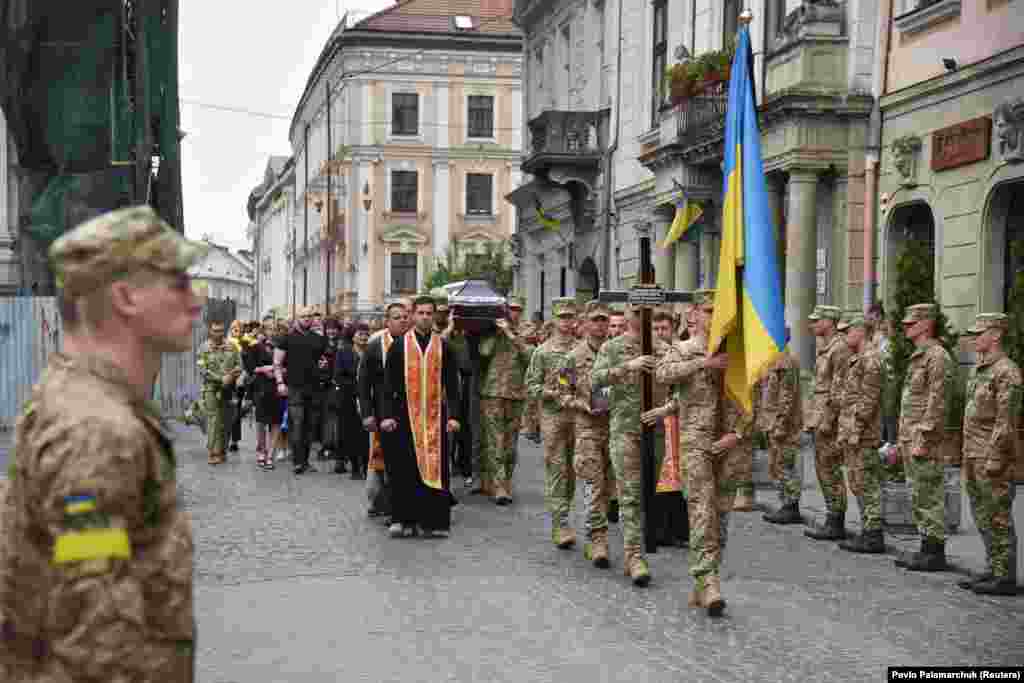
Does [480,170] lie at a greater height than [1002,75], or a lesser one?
greater

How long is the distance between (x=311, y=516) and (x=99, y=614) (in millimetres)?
10027

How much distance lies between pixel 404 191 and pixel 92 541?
61.7 m

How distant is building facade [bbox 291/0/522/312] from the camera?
62625mm

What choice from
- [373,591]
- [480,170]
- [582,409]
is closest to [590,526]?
[582,409]

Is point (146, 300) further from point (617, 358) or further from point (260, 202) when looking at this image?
point (260, 202)

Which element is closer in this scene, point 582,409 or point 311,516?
point 582,409

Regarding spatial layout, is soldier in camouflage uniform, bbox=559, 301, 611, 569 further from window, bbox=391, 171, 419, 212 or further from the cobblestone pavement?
window, bbox=391, 171, 419, 212

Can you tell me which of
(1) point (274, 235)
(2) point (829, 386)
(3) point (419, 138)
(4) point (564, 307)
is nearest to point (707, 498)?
(2) point (829, 386)

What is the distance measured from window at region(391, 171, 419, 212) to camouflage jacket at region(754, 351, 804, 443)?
51362mm

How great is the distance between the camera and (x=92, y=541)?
8.61 ft

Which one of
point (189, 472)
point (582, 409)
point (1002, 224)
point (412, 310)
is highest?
point (1002, 224)

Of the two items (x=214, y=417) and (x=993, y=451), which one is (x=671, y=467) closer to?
(x=993, y=451)

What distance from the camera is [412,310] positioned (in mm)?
11914

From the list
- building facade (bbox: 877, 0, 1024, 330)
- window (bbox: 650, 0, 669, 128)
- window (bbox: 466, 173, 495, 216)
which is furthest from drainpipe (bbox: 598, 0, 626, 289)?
window (bbox: 466, 173, 495, 216)
